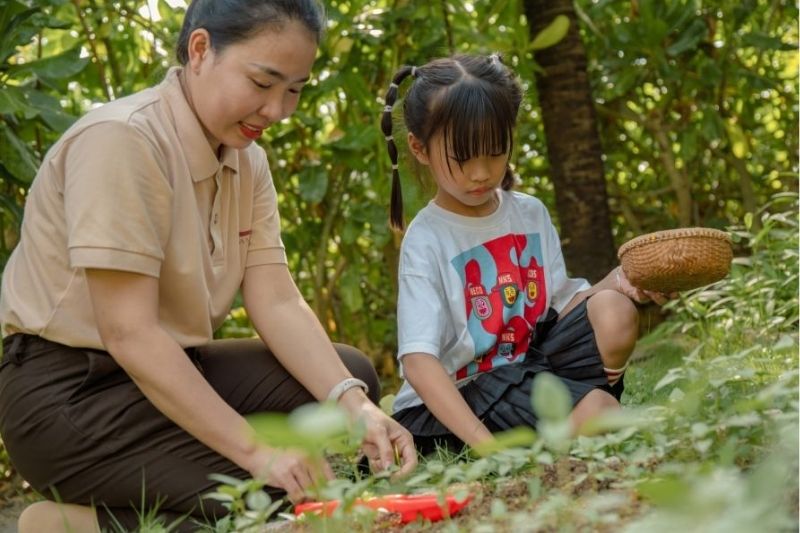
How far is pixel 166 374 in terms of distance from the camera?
2271 mm

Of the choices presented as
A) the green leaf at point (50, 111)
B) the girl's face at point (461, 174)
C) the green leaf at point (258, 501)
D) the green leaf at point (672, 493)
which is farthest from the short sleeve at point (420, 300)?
the green leaf at point (672, 493)

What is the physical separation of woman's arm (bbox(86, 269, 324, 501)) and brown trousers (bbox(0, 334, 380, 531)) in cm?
11

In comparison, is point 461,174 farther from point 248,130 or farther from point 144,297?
point 144,297

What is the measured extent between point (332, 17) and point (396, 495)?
208cm

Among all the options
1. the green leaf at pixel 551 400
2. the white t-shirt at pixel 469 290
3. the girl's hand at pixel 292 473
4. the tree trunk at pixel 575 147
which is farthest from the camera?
the tree trunk at pixel 575 147

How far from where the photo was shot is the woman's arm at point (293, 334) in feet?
8.63

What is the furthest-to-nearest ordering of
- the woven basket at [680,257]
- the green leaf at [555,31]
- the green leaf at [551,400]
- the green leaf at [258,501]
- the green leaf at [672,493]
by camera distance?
the green leaf at [555,31] → the woven basket at [680,257] → the green leaf at [258,501] → the green leaf at [551,400] → the green leaf at [672,493]

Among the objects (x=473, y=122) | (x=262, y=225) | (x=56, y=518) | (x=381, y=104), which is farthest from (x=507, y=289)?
(x=381, y=104)

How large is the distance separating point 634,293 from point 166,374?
107 cm

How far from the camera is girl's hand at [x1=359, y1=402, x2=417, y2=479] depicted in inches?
93.1

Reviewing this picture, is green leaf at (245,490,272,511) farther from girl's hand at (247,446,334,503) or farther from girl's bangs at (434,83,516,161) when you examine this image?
A: girl's bangs at (434,83,516,161)

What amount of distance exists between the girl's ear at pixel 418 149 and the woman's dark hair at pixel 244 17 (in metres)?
0.44

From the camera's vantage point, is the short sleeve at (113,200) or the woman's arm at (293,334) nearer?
the short sleeve at (113,200)

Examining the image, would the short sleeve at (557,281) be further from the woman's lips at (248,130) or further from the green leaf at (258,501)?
the green leaf at (258,501)
